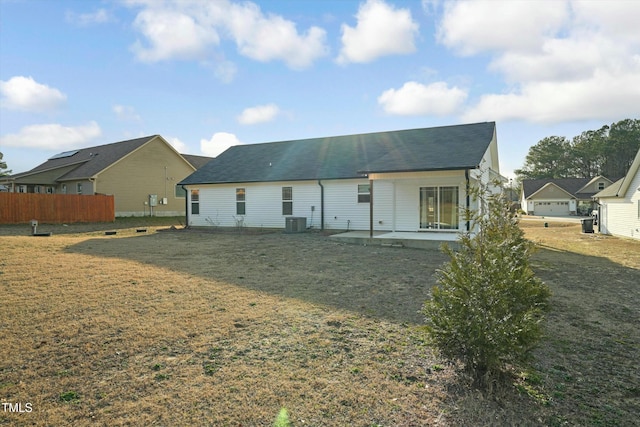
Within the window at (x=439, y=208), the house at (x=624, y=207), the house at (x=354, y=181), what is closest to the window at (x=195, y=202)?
the house at (x=354, y=181)

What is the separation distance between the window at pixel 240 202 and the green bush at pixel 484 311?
673 inches

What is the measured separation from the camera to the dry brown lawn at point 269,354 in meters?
2.85

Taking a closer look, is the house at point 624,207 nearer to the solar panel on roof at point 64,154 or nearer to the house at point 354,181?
the house at point 354,181

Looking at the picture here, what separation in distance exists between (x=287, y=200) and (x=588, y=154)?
7328 centimetres

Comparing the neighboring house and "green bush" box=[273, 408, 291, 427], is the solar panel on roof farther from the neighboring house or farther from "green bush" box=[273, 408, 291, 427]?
the neighboring house

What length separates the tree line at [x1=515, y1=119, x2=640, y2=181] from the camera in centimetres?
6506

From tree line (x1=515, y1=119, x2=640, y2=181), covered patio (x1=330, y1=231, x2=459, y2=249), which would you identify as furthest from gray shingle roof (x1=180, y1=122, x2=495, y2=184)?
tree line (x1=515, y1=119, x2=640, y2=181)

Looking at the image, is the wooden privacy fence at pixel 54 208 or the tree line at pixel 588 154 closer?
the wooden privacy fence at pixel 54 208

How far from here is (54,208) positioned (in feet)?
71.7

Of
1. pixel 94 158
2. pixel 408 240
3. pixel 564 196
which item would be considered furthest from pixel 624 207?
pixel 564 196

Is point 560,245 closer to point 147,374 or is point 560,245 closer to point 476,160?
point 476,160

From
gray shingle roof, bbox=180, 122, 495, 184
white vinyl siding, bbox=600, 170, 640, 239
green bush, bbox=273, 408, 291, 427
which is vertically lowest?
green bush, bbox=273, 408, 291, 427

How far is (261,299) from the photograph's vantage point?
6.04m

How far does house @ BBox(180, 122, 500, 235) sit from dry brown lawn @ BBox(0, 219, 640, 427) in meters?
7.25
